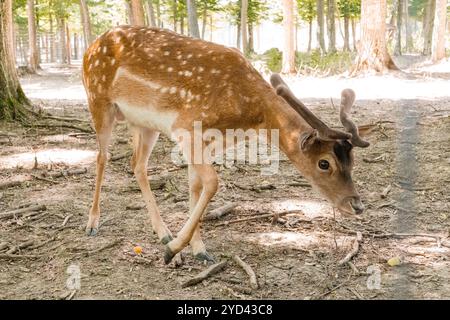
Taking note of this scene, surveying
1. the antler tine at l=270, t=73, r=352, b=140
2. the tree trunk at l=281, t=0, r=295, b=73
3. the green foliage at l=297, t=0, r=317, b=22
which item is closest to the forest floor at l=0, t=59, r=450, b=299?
the antler tine at l=270, t=73, r=352, b=140

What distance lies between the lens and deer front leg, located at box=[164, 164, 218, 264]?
12.6 ft

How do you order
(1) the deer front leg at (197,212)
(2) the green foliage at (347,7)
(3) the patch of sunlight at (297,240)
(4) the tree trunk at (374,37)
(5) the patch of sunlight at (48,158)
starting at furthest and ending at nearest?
(2) the green foliage at (347,7) → (4) the tree trunk at (374,37) → (5) the patch of sunlight at (48,158) → (3) the patch of sunlight at (297,240) → (1) the deer front leg at (197,212)

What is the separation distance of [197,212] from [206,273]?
0.49m

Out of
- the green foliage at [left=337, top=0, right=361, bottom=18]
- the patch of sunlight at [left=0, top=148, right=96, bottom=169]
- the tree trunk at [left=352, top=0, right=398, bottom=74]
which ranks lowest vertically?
the patch of sunlight at [left=0, top=148, right=96, bottom=169]

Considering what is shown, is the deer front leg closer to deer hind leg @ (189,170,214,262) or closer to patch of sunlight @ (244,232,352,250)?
deer hind leg @ (189,170,214,262)

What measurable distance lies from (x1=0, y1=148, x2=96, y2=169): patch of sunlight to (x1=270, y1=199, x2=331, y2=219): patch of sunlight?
2.94m

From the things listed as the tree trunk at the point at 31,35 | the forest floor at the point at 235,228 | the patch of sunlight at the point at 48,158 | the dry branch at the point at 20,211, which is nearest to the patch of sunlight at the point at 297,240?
the forest floor at the point at 235,228

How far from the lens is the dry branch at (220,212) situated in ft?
15.8

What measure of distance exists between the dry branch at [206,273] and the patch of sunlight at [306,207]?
54.2 inches

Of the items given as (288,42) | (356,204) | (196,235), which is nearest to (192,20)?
(288,42)

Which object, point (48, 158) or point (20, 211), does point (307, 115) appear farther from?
point (48, 158)

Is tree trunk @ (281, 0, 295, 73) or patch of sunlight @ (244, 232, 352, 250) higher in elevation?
tree trunk @ (281, 0, 295, 73)

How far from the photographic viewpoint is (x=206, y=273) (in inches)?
144

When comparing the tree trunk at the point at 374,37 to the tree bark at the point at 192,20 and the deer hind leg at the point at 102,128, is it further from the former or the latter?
the deer hind leg at the point at 102,128
